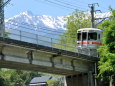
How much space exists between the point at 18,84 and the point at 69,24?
59.5 m

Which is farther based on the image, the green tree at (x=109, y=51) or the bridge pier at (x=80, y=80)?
the bridge pier at (x=80, y=80)

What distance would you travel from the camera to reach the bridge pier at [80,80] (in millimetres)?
37306

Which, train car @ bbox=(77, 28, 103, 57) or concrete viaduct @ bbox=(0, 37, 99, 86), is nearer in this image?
concrete viaduct @ bbox=(0, 37, 99, 86)

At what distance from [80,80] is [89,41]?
5.12 m

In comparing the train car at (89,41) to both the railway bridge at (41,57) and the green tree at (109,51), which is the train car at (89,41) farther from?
the green tree at (109,51)

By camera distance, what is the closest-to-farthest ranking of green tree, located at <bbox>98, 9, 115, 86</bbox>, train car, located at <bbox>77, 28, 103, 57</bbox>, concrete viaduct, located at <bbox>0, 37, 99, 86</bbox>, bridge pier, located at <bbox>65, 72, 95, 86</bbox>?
concrete viaduct, located at <bbox>0, 37, 99, 86</bbox>, green tree, located at <bbox>98, 9, 115, 86</bbox>, bridge pier, located at <bbox>65, 72, 95, 86</bbox>, train car, located at <bbox>77, 28, 103, 57</bbox>

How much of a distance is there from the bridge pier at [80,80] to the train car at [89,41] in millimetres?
2804

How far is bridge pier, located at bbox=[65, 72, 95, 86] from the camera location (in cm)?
3731

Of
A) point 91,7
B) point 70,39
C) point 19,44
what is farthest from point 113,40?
point 70,39

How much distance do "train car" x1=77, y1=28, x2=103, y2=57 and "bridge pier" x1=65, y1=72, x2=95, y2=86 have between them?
280 centimetres

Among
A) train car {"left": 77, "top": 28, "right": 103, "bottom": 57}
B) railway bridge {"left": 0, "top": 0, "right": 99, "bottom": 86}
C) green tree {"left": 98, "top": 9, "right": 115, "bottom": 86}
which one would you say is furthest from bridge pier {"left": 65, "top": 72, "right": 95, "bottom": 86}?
green tree {"left": 98, "top": 9, "right": 115, "bottom": 86}

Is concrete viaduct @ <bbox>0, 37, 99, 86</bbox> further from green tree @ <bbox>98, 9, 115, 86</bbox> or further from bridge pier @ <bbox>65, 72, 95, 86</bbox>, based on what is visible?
green tree @ <bbox>98, 9, 115, 86</bbox>

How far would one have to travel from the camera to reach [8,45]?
27062 mm

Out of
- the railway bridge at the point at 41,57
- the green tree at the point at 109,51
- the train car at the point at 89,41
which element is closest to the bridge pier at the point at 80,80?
the railway bridge at the point at 41,57
